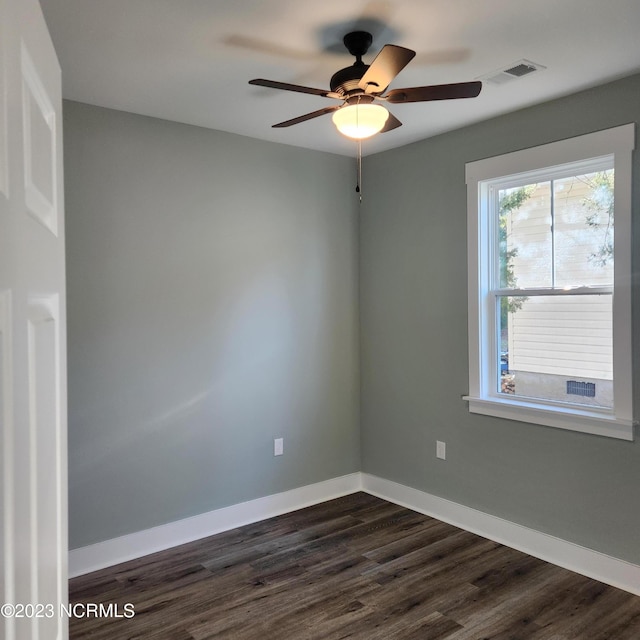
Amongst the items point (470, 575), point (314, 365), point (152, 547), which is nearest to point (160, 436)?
point (152, 547)

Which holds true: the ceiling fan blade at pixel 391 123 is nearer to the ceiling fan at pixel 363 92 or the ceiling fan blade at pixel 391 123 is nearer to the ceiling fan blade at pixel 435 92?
the ceiling fan at pixel 363 92

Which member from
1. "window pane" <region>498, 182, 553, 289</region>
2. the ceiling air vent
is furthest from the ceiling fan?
"window pane" <region>498, 182, 553, 289</region>

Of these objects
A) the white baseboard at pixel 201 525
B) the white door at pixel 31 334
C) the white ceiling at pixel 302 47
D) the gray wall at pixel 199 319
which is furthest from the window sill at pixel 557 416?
the white door at pixel 31 334

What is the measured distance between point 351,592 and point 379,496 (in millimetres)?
1306

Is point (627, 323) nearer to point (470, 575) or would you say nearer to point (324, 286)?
point (470, 575)

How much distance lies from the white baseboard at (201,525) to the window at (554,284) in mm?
1264

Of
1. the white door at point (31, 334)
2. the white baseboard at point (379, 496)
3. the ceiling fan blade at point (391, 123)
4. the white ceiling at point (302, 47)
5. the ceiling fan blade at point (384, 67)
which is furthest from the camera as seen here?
the white baseboard at point (379, 496)

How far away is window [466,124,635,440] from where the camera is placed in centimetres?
273

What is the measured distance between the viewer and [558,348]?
3080 millimetres

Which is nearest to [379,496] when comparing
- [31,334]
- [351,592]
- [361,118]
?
[351,592]

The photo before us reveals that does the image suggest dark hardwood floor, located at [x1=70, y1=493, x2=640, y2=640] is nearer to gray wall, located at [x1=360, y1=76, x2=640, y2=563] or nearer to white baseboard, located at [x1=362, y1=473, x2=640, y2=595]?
white baseboard, located at [x1=362, y1=473, x2=640, y2=595]

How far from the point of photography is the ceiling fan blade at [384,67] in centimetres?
183

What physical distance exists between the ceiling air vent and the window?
509 mm

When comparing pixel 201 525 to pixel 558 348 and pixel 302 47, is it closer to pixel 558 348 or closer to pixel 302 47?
pixel 558 348
